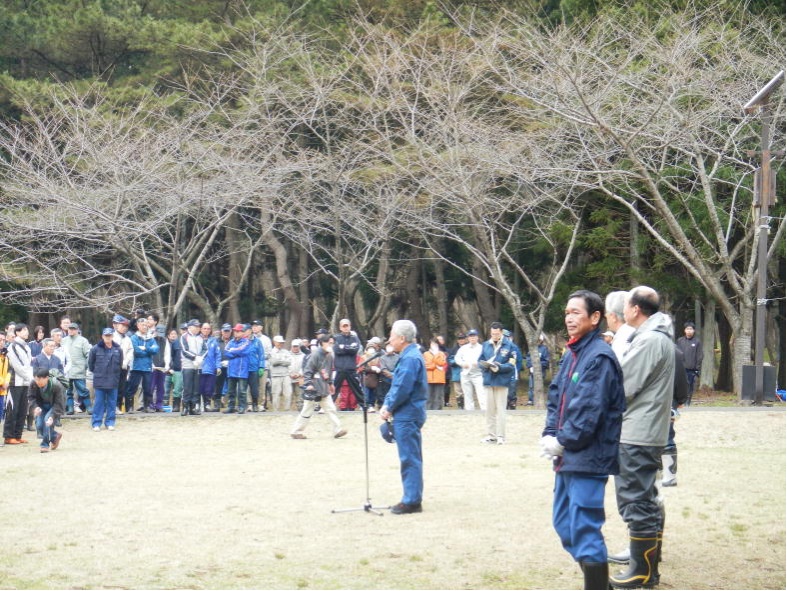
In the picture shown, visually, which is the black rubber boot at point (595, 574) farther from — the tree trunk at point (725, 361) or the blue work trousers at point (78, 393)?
the tree trunk at point (725, 361)

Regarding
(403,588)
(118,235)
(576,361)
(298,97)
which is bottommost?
(403,588)

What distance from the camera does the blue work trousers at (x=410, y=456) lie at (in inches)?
355

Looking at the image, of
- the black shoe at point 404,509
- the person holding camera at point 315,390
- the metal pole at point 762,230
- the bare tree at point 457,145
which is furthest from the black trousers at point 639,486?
the bare tree at point 457,145

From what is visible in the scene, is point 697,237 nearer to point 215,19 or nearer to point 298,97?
point 298,97

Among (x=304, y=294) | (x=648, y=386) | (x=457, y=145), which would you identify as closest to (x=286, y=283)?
(x=304, y=294)

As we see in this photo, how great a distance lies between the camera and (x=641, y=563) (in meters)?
6.24

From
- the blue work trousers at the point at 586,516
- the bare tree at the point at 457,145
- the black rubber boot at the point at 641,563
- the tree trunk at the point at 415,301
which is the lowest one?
the black rubber boot at the point at 641,563

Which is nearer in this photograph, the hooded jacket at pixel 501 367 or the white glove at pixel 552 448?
the white glove at pixel 552 448

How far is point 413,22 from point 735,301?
468 inches

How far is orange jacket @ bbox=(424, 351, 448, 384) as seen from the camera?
68.5 feet

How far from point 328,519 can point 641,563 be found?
3344mm

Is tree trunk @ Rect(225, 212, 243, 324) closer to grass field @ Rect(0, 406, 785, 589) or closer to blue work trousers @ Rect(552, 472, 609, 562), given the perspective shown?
grass field @ Rect(0, 406, 785, 589)

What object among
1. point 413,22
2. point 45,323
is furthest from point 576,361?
point 45,323

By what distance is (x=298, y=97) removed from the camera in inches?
1023
